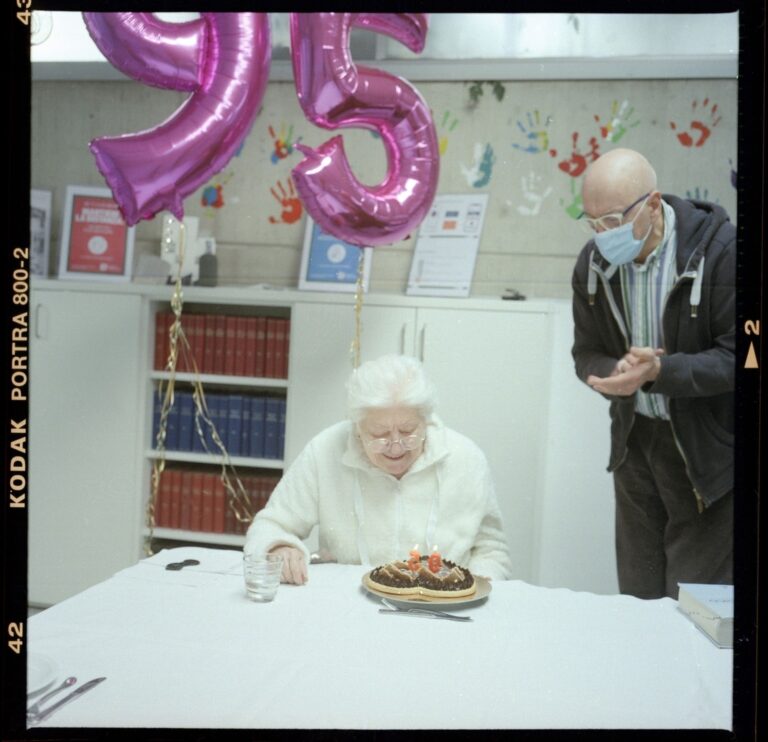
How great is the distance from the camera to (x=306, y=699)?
140 centimetres

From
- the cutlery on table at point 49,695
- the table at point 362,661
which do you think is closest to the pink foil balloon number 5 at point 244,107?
the table at point 362,661

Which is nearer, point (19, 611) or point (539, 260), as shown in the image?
point (19, 611)

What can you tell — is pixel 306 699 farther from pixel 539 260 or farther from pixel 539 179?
pixel 539 179

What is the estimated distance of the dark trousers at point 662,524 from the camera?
1838 millimetres

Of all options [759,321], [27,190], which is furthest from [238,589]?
[759,321]

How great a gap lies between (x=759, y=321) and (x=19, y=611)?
1592 mm

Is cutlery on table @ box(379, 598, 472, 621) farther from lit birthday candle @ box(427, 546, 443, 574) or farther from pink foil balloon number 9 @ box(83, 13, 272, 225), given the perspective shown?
pink foil balloon number 9 @ box(83, 13, 272, 225)

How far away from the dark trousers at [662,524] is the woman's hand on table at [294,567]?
0.73 metres

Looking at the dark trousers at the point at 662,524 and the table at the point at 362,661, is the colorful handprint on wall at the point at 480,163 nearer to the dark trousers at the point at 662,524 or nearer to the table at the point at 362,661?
the dark trousers at the point at 662,524

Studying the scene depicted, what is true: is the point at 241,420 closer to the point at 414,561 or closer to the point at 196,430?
the point at 196,430

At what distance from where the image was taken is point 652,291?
183cm

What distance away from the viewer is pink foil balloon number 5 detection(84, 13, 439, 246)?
1739 millimetres

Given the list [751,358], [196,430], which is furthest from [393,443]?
[751,358]

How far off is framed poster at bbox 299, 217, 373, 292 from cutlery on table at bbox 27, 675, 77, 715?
0.97m
